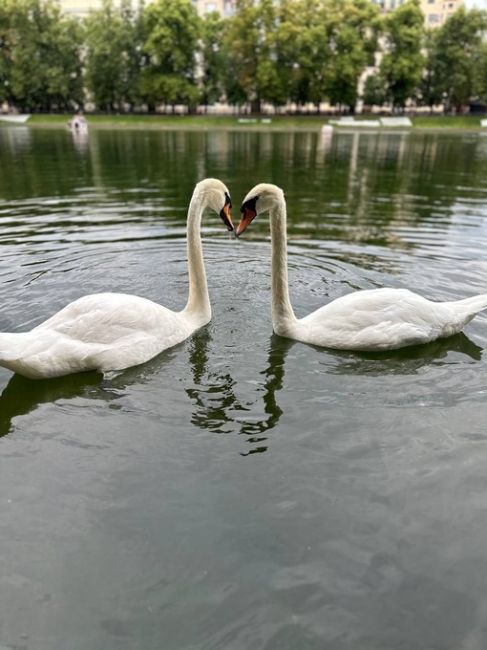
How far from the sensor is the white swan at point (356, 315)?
267 inches

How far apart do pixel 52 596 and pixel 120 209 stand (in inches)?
524

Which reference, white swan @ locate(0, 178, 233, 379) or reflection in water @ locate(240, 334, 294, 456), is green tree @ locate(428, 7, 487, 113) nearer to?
reflection in water @ locate(240, 334, 294, 456)

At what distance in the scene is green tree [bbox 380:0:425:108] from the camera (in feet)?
260

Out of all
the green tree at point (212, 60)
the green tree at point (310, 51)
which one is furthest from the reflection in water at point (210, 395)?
the green tree at point (212, 60)

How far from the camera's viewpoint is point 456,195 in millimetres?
19188

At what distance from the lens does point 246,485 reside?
4.53m

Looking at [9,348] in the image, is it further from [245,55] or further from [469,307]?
[245,55]

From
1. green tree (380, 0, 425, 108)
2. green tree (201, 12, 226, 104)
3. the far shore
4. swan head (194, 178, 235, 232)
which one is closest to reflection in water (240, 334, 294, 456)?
swan head (194, 178, 235, 232)

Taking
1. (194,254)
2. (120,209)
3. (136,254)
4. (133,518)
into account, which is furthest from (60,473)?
(120,209)

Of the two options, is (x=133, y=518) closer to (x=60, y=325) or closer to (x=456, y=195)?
(x=60, y=325)

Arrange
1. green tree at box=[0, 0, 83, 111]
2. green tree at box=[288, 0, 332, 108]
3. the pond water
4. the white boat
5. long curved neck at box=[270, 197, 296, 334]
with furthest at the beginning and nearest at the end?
green tree at box=[0, 0, 83, 111] < green tree at box=[288, 0, 332, 108] < the white boat < long curved neck at box=[270, 197, 296, 334] < the pond water

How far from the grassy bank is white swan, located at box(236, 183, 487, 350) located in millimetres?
63116

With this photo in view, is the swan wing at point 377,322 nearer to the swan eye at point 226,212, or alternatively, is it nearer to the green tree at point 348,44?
the swan eye at point 226,212

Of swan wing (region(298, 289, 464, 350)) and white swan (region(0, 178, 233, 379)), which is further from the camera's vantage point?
swan wing (region(298, 289, 464, 350))
